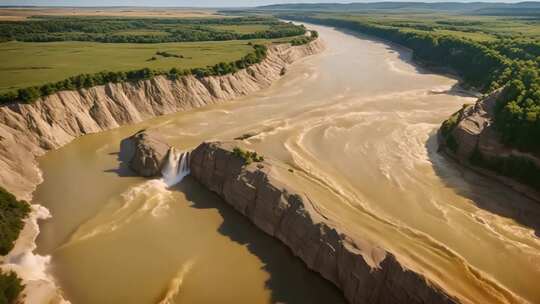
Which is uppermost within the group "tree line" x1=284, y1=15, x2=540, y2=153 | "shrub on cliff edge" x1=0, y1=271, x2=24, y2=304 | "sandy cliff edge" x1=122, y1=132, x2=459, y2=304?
"shrub on cliff edge" x1=0, y1=271, x2=24, y2=304

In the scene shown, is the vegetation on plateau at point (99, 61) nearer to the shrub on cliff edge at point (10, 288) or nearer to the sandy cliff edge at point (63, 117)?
the sandy cliff edge at point (63, 117)

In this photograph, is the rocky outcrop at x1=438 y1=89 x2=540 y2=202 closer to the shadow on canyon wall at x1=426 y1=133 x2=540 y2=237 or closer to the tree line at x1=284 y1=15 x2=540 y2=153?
the shadow on canyon wall at x1=426 y1=133 x2=540 y2=237

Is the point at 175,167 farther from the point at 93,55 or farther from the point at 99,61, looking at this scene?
the point at 93,55

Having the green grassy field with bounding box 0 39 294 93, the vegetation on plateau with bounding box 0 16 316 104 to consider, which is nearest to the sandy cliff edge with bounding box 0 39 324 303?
the vegetation on plateau with bounding box 0 16 316 104

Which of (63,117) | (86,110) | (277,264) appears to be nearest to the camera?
(277,264)

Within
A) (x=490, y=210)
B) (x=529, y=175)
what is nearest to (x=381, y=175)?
(x=490, y=210)

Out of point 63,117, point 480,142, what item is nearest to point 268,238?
point 480,142

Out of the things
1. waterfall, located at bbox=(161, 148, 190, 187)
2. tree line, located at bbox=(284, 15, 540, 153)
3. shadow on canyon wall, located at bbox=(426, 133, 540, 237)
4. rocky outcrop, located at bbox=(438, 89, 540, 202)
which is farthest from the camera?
tree line, located at bbox=(284, 15, 540, 153)
